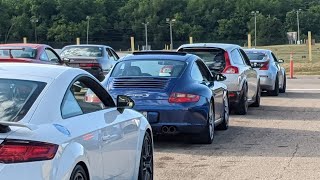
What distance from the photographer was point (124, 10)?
406 ft

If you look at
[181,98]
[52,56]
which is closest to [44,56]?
[52,56]

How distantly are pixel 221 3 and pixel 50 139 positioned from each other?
429ft

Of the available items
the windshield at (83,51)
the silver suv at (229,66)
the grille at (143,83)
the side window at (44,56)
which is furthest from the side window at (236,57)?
the windshield at (83,51)

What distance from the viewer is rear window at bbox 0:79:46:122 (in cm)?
498

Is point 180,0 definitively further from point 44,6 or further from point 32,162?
point 32,162

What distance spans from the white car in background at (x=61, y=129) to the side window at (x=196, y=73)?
4.12 m

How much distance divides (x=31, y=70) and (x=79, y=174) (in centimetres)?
110

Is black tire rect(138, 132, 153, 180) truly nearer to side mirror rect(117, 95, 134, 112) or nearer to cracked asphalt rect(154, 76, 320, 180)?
side mirror rect(117, 95, 134, 112)

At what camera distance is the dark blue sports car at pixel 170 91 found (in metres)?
10.1

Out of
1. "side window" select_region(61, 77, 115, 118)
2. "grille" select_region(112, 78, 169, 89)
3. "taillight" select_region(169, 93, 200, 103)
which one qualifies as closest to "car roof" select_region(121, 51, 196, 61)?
"grille" select_region(112, 78, 169, 89)

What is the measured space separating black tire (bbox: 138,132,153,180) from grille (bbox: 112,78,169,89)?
116 inches

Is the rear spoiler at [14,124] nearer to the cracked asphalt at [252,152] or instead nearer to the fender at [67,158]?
the fender at [67,158]

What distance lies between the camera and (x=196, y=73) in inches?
437

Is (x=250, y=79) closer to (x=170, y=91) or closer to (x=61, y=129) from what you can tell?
(x=170, y=91)
